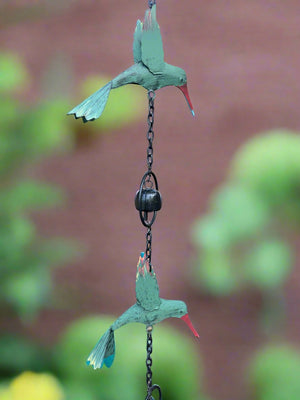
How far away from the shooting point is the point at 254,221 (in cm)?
113

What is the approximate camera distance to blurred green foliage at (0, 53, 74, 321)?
109 centimetres

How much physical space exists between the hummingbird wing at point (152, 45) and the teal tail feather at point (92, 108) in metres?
0.05

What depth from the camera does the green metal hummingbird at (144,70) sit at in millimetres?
530

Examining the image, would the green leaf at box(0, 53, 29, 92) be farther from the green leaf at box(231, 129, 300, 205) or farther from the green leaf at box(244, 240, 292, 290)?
the green leaf at box(244, 240, 292, 290)

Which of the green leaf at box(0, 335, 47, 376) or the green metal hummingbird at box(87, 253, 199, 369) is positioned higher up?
the green metal hummingbird at box(87, 253, 199, 369)

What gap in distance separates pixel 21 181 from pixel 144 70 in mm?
638

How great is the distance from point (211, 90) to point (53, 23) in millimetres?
382

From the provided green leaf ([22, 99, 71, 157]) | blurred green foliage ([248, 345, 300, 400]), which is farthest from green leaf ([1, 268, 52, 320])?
blurred green foliage ([248, 345, 300, 400])

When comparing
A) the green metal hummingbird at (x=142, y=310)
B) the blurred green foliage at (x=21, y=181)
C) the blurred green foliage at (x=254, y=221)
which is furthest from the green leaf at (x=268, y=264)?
the green metal hummingbird at (x=142, y=310)

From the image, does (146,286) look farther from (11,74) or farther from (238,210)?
(11,74)

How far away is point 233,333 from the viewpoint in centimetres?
120

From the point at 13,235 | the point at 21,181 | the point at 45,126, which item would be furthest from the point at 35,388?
the point at 45,126

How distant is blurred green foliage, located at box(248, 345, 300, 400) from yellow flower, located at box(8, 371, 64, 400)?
1.39 feet

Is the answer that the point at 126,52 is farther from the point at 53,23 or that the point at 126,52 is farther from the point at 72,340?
the point at 72,340
